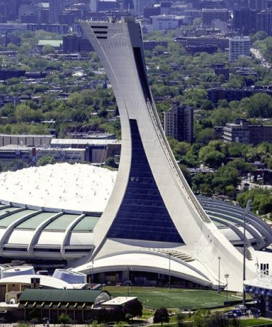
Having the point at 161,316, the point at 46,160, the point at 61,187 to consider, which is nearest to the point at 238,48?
the point at 46,160

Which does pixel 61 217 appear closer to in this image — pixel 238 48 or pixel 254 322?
pixel 254 322

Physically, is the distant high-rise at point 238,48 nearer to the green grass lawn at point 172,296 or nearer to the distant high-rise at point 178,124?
the distant high-rise at point 178,124

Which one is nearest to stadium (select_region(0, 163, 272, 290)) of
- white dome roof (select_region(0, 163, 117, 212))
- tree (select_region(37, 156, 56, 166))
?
white dome roof (select_region(0, 163, 117, 212))

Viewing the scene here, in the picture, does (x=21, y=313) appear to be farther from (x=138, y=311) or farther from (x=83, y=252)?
(x=83, y=252)

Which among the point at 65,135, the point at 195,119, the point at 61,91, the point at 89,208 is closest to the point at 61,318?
the point at 89,208

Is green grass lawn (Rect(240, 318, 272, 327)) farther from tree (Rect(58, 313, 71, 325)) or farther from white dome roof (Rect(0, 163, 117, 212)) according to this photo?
white dome roof (Rect(0, 163, 117, 212))
